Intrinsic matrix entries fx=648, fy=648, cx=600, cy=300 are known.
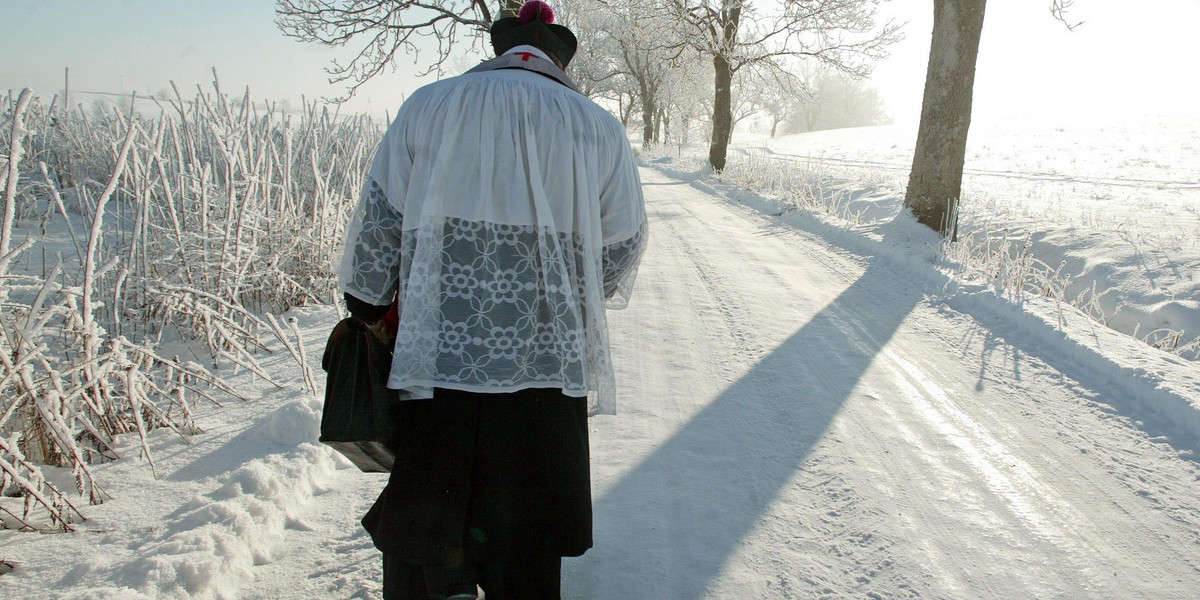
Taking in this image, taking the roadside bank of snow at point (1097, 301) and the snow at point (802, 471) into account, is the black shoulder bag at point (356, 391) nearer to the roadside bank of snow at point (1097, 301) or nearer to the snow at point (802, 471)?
the snow at point (802, 471)

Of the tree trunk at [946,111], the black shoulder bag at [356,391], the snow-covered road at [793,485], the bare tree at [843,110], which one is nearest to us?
the black shoulder bag at [356,391]

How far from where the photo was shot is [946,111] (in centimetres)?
702

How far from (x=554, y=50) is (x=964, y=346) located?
3499 millimetres

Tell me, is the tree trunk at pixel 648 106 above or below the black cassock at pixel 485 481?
above

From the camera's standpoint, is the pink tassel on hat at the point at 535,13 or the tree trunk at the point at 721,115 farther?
the tree trunk at the point at 721,115

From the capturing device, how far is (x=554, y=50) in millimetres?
1714

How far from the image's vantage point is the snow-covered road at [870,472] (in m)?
2.02

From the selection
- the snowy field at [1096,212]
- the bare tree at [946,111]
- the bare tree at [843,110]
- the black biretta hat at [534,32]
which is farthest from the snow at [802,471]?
the bare tree at [843,110]

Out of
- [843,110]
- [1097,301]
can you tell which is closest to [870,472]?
[1097,301]

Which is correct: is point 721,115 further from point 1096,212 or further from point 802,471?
point 802,471

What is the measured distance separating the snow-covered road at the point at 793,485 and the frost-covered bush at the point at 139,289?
220mm

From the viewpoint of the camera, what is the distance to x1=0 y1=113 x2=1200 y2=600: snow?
1.95 m

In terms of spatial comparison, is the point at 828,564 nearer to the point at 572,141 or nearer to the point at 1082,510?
the point at 1082,510

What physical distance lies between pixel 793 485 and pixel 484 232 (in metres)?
1.64
